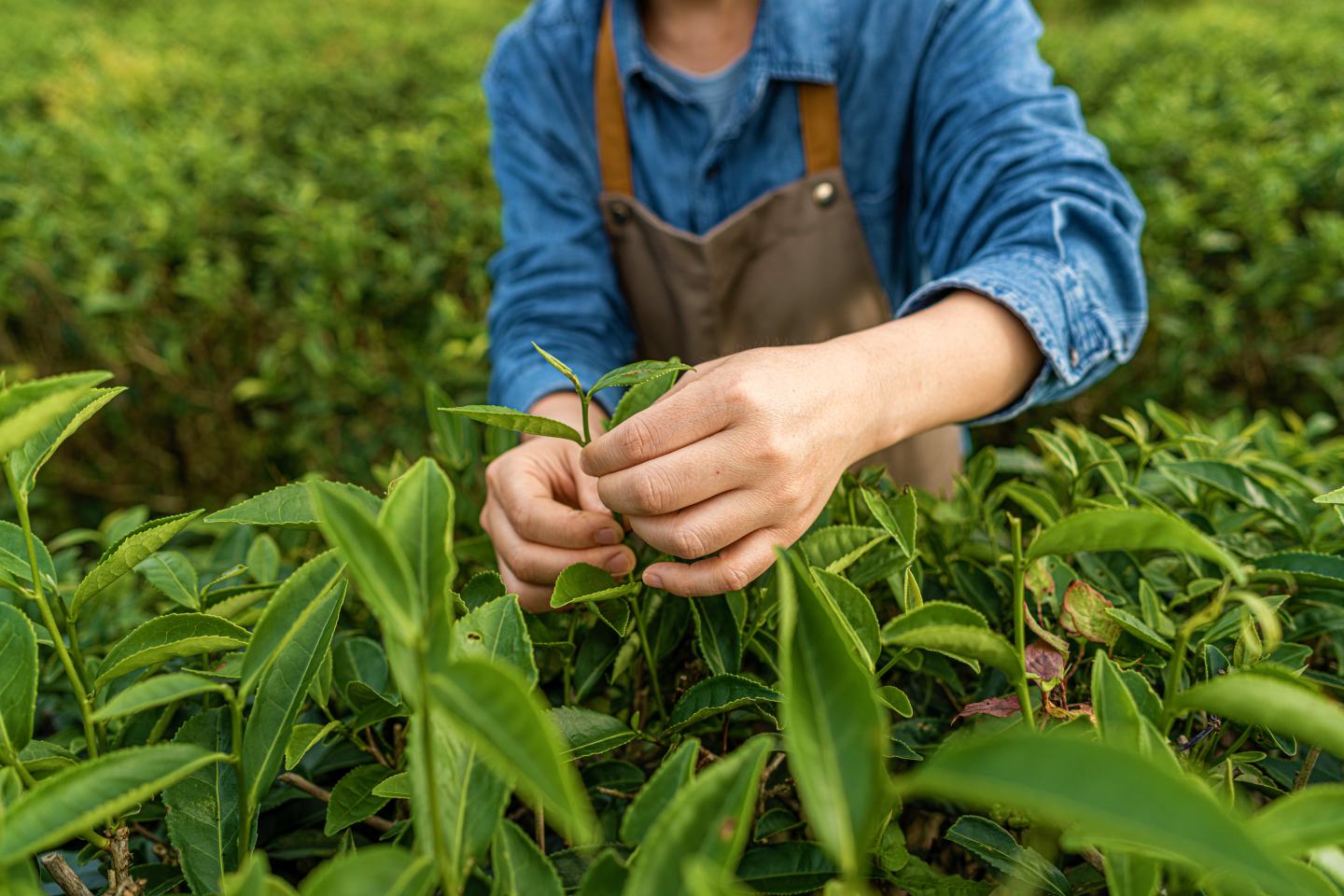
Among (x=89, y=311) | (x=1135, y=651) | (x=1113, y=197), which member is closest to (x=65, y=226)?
(x=89, y=311)

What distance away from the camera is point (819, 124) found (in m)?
Result: 1.62

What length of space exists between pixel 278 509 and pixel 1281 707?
634mm

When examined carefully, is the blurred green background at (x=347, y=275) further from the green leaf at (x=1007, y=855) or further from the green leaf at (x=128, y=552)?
the green leaf at (x=1007, y=855)

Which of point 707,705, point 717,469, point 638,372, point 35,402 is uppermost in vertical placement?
point 35,402

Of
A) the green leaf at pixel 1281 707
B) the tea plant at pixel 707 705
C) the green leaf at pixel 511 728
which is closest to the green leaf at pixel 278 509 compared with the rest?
the tea plant at pixel 707 705

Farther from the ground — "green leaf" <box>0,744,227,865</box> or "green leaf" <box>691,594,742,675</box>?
"green leaf" <box>0,744,227,865</box>

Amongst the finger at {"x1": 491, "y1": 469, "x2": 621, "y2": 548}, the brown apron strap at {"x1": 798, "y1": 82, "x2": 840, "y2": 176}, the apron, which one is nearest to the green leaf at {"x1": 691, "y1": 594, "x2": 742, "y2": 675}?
the finger at {"x1": 491, "y1": 469, "x2": 621, "y2": 548}

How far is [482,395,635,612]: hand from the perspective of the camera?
33.9 inches

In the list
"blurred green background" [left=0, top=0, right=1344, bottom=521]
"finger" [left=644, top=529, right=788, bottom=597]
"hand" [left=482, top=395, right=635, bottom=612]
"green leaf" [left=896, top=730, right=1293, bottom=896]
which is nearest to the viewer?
"green leaf" [left=896, top=730, right=1293, bottom=896]

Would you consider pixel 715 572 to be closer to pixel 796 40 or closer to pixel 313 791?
pixel 313 791

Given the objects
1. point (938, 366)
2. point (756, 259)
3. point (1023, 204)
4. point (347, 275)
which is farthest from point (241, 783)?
point (347, 275)

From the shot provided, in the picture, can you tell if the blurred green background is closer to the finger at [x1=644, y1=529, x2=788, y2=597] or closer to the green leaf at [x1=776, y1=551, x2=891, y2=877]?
the finger at [x1=644, y1=529, x2=788, y2=597]

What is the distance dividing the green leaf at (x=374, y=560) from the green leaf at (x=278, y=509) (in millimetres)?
258

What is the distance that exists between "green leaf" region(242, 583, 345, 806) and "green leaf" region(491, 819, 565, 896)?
0.55 ft
